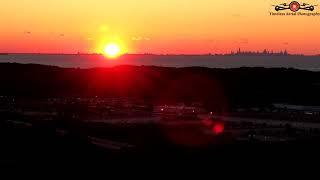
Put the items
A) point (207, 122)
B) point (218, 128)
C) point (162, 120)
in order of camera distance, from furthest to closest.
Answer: point (162, 120)
point (207, 122)
point (218, 128)

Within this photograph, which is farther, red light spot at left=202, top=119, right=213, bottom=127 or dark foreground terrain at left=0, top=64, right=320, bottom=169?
red light spot at left=202, top=119, right=213, bottom=127

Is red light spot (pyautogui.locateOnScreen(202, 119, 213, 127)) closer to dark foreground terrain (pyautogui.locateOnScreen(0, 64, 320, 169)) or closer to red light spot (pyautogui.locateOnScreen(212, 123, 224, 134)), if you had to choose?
dark foreground terrain (pyautogui.locateOnScreen(0, 64, 320, 169))

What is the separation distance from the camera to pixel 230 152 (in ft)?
52.1

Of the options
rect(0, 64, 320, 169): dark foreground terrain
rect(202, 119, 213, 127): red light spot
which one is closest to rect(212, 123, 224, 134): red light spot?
rect(0, 64, 320, 169): dark foreground terrain

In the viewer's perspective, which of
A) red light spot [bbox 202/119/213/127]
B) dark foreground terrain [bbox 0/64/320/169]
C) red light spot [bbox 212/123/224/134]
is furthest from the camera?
red light spot [bbox 202/119/213/127]

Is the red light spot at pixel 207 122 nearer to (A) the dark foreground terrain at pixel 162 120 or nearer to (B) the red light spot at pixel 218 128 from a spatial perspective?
(A) the dark foreground terrain at pixel 162 120

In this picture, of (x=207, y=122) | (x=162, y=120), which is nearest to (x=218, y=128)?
(x=207, y=122)

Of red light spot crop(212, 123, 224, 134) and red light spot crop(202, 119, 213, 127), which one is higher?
red light spot crop(202, 119, 213, 127)

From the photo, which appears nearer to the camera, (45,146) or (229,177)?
(229,177)

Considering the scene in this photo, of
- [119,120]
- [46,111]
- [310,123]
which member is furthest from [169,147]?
[46,111]

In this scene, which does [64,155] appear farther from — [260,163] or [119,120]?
[119,120]

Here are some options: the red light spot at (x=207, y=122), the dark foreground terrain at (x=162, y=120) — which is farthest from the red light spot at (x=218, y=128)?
the red light spot at (x=207, y=122)

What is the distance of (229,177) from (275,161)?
2324 millimetres

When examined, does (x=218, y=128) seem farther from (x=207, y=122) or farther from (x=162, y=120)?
(x=162, y=120)
